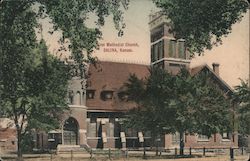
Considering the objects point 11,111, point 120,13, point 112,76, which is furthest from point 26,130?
point 120,13

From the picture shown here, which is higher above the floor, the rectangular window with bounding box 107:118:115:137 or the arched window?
the arched window

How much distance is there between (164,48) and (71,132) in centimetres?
212

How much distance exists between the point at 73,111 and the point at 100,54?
1.04 m

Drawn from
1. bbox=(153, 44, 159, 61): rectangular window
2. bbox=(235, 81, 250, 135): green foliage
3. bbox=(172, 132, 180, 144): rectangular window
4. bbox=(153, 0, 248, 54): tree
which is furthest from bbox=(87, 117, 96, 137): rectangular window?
bbox=(235, 81, 250, 135): green foliage

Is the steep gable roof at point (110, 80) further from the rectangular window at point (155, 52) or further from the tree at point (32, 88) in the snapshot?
the tree at point (32, 88)

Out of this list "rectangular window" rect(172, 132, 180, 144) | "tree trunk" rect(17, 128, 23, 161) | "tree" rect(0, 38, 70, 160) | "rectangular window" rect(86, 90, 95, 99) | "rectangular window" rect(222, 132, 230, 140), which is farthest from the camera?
"rectangular window" rect(222, 132, 230, 140)

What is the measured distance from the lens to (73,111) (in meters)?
8.38

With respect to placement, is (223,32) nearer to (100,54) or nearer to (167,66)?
(167,66)

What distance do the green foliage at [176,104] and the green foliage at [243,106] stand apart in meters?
0.23

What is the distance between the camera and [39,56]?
333 inches

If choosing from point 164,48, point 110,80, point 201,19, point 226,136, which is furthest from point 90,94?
point 226,136

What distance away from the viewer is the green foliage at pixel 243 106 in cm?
877

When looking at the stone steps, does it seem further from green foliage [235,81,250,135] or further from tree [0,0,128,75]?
green foliage [235,81,250,135]

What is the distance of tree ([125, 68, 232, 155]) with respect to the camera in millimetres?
8719
